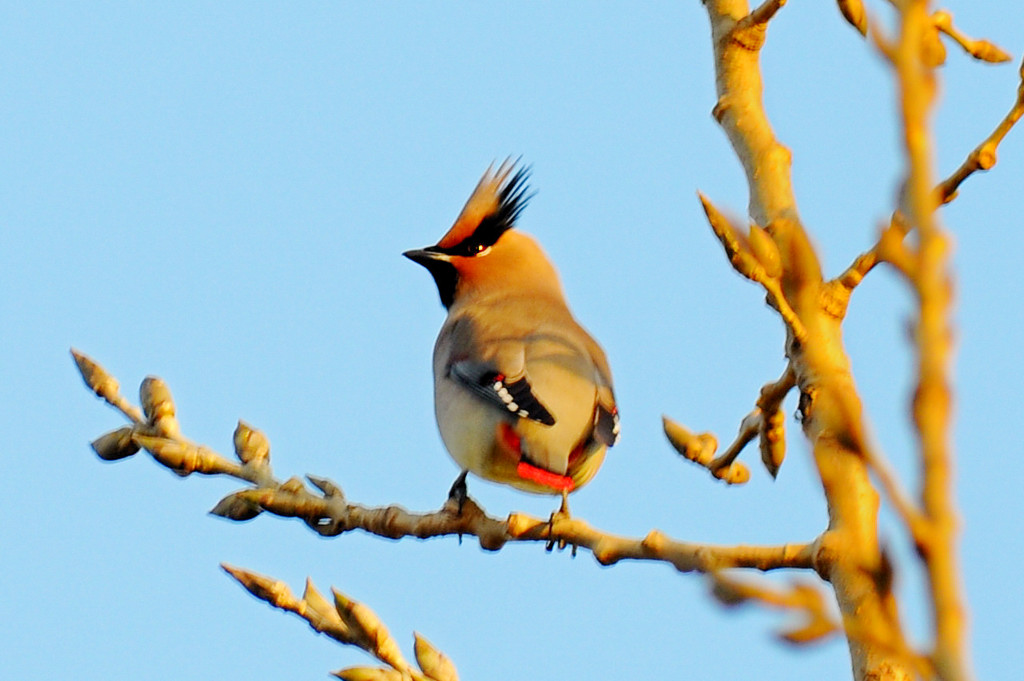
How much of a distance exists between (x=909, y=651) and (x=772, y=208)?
1.71m

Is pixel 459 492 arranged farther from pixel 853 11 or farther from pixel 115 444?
pixel 853 11

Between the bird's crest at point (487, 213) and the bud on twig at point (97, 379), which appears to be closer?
the bud on twig at point (97, 379)

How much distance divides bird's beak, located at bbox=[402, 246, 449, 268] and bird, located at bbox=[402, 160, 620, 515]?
0.33 ft

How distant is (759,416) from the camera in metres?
2.85

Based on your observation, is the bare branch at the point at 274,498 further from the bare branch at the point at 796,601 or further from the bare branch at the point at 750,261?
the bare branch at the point at 796,601

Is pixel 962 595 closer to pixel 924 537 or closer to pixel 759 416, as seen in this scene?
pixel 924 537

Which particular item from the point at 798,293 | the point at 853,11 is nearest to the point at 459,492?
the point at 853,11

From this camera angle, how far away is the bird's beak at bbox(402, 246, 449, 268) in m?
5.49

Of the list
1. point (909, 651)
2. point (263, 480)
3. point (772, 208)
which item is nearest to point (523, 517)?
point (263, 480)

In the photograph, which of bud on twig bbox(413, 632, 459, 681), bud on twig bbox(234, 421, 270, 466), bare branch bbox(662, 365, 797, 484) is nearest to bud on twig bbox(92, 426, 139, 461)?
bud on twig bbox(234, 421, 270, 466)

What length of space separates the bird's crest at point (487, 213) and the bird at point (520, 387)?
140 millimetres

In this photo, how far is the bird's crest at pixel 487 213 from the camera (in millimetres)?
5523

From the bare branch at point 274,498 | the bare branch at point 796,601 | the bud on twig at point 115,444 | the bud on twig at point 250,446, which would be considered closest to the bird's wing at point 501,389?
the bare branch at point 274,498

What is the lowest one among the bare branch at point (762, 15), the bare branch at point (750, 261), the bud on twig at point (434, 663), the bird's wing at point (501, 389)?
the bud on twig at point (434, 663)
